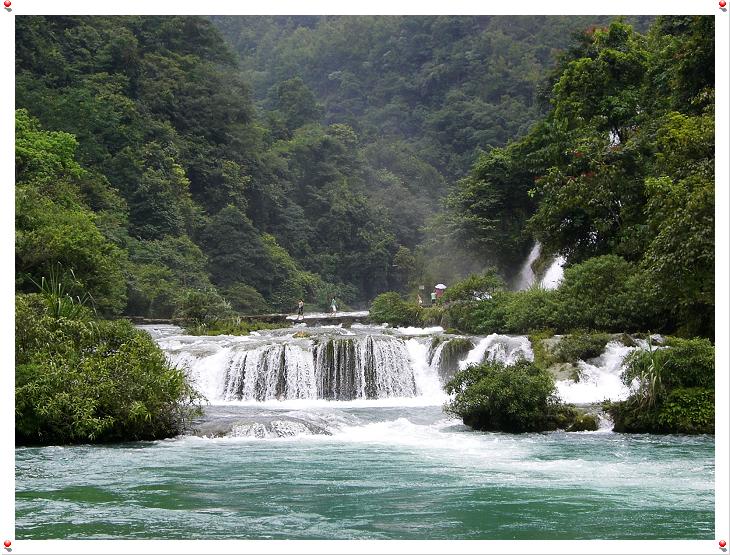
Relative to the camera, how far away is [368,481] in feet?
34.7

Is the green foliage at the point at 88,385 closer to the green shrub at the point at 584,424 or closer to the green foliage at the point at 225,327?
the green shrub at the point at 584,424

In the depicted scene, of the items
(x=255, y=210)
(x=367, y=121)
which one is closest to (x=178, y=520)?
(x=255, y=210)

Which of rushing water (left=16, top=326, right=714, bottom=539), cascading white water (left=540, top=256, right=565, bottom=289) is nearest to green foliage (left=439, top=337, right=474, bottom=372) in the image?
rushing water (left=16, top=326, right=714, bottom=539)

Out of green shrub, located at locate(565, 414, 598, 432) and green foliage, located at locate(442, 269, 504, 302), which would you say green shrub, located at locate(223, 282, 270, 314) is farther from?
green shrub, located at locate(565, 414, 598, 432)

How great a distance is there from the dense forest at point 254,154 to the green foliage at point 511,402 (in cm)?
1105

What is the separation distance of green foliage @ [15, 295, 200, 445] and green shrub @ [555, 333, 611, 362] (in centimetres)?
756

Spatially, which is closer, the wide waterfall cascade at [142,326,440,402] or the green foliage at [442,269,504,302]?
the wide waterfall cascade at [142,326,440,402]

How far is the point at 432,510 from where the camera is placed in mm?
8836

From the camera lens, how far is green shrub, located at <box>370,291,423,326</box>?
30.7 metres

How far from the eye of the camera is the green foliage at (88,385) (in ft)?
43.6

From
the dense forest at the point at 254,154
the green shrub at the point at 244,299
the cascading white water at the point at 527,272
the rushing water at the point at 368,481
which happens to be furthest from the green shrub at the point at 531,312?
the green shrub at the point at 244,299

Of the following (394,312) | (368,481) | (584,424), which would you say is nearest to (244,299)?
(394,312)

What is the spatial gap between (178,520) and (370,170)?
5535 centimetres

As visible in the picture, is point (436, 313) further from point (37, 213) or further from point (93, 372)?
point (93, 372)
